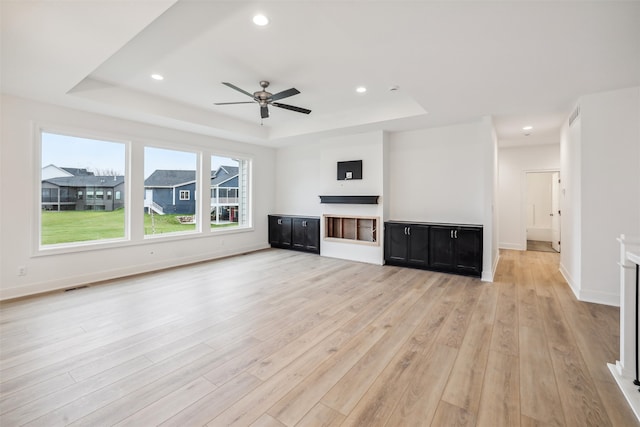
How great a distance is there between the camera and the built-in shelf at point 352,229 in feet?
20.1

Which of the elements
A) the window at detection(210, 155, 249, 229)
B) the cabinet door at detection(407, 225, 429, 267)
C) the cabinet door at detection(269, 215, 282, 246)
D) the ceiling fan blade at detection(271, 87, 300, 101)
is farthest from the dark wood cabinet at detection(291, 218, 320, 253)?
the ceiling fan blade at detection(271, 87, 300, 101)

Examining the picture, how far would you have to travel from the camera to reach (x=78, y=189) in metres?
4.65

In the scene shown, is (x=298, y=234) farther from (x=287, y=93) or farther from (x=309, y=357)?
(x=309, y=357)

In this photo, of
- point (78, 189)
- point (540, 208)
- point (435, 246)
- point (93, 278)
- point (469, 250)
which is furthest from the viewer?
point (540, 208)

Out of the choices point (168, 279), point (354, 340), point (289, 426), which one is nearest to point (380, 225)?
point (354, 340)

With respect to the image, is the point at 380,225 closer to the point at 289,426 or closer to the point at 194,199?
the point at 194,199

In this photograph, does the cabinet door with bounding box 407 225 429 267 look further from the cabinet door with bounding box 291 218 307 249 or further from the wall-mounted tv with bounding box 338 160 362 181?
the cabinet door with bounding box 291 218 307 249

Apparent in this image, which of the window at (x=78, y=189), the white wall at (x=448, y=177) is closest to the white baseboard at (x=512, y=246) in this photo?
the white wall at (x=448, y=177)

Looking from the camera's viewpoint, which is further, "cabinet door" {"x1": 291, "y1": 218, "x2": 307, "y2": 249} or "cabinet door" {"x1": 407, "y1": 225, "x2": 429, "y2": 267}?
"cabinet door" {"x1": 291, "y1": 218, "x2": 307, "y2": 249}

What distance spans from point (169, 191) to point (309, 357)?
4.80 metres

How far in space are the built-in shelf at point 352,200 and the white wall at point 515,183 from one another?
13.7 ft

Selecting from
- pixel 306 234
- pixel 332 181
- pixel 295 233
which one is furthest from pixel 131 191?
pixel 332 181

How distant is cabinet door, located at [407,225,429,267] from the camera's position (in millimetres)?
5223

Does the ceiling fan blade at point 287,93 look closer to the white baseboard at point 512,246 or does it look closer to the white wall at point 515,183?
the white wall at point 515,183
